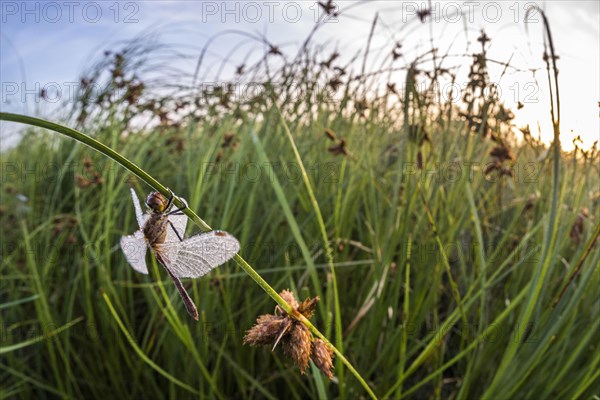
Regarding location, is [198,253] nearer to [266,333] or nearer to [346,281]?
[266,333]

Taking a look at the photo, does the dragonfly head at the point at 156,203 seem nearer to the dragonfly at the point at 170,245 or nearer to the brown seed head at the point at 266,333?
the dragonfly at the point at 170,245

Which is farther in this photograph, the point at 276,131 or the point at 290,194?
the point at 276,131

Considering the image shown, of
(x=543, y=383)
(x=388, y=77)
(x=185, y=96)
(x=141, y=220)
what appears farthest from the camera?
(x=185, y=96)

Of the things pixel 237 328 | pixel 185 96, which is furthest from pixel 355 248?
pixel 185 96

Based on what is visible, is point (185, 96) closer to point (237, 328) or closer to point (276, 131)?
point (276, 131)

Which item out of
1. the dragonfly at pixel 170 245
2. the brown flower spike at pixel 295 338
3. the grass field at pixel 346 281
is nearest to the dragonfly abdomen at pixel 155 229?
the dragonfly at pixel 170 245

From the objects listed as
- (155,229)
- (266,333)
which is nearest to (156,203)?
(155,229)
